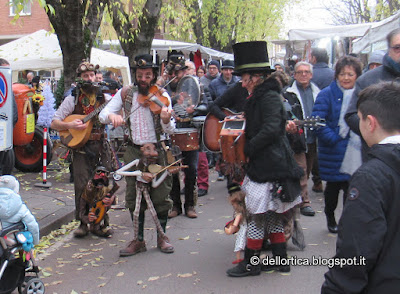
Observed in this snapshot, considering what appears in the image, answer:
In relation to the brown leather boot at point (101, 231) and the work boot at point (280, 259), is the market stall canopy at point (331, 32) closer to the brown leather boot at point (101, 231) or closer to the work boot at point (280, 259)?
the brown leather boot at point (101, 231)

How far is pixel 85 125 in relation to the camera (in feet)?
20.0

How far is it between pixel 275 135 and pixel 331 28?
1185 centimetres

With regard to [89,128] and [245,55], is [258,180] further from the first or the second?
[89,128]

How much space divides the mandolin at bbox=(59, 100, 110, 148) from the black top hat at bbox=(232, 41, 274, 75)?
1.98 meters

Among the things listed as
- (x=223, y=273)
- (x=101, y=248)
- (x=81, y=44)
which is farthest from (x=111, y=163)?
(x=81, y=44)

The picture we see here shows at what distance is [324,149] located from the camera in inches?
232

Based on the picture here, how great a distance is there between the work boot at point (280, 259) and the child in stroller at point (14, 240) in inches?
82.4

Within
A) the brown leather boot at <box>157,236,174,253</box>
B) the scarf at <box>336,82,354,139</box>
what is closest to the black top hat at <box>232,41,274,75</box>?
the scarf at <box>336,82,354,139</box>

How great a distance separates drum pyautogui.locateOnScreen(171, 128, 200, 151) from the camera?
709cm

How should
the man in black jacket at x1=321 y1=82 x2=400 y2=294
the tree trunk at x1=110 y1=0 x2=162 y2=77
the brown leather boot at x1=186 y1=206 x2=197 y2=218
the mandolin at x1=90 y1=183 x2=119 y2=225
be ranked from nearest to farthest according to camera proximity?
the man in black jacket at x1=321 y1=82 x2=400 y2=294
the mandolin at x1=90 y1=183 x2=119 y2=225
the brown leather boot at x1=186 y1=206 x2=197 y2=218
the tree trunk at x1=110 y1=0 x2=162 y2=77

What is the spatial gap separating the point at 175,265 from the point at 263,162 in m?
1.46

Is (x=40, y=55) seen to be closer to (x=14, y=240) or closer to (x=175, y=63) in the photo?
(x=175, y=63)

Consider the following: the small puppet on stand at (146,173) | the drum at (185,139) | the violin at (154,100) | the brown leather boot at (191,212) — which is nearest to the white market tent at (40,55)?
the drum at (185,139)

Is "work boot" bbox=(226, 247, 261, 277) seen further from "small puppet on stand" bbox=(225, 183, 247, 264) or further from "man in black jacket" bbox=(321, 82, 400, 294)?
"man in black jacket" bbox=(321, 82, 400, 294)
